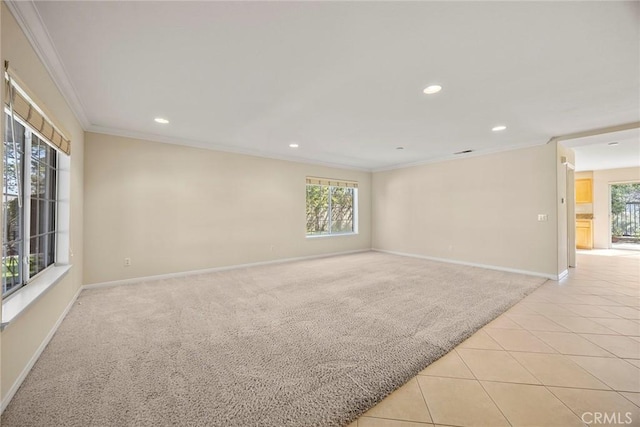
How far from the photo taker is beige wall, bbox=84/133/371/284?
150 inches

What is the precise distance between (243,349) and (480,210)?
5.07 metres

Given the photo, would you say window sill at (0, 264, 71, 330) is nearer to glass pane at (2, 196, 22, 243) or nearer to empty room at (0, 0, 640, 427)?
empty room at (0, 0, 640, 427)

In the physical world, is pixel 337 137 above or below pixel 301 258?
above

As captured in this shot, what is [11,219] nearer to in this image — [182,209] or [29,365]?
[29,365]

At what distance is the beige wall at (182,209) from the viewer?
3803 millimetres

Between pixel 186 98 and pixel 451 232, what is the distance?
540 cm

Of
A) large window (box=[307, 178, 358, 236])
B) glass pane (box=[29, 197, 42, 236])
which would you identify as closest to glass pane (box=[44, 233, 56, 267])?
glass pane (box=[29, 197, 42, 236])

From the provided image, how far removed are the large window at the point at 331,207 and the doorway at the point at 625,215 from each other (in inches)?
307

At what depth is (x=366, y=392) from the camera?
1.62 metres

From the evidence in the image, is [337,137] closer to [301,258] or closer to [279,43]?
[279,43]

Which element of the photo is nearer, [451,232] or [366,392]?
[366,392]

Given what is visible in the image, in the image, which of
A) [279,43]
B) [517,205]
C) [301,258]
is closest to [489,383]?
[279,43]

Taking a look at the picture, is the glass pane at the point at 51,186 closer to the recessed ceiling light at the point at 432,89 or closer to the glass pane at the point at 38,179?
the glass pane at the point at 38,179

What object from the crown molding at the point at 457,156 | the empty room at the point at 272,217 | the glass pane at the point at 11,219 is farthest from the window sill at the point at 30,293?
the crown molding at the point at 457,156
